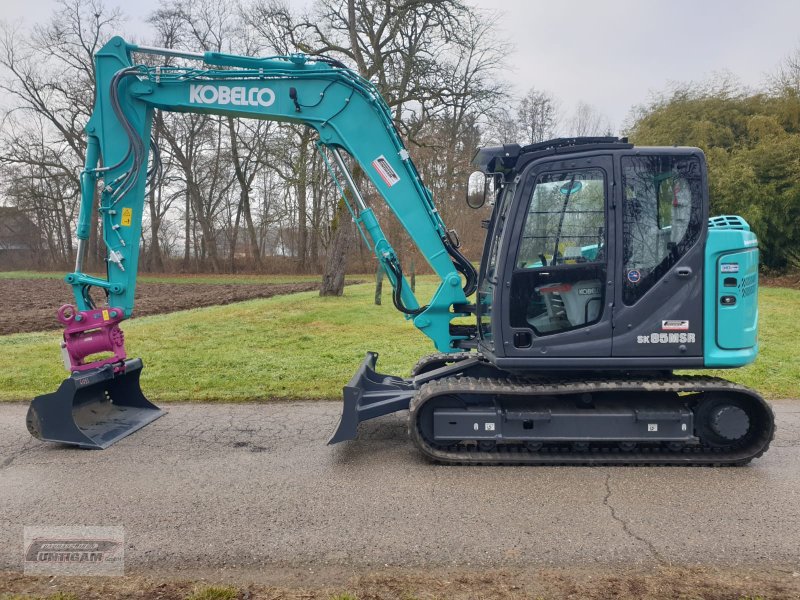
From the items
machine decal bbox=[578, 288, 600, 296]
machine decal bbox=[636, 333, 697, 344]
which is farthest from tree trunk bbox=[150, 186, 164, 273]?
machine decal bbox=[636, 333, 697, 344]

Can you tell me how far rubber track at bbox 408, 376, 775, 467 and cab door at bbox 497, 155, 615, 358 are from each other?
12.4 inches

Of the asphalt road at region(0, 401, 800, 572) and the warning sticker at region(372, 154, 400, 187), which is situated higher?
the warning sticker at region(372, 154, 400, 187)

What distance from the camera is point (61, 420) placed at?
4969 mm

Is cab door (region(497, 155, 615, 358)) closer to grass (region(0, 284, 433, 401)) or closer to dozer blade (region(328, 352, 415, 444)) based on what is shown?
dozer blade (region(328, 352, 415, 444))

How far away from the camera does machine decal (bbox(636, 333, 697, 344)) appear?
461 cm

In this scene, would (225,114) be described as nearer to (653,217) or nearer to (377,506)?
(377,506)

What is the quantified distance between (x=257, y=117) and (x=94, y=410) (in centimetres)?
345

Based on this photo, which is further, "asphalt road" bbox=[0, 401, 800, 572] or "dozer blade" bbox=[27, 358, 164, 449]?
"dozer blade" bbox=[27, 358, 164, 449]

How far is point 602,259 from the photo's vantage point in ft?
15.1

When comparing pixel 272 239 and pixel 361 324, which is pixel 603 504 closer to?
pixel 361 324

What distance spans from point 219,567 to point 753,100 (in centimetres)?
2761

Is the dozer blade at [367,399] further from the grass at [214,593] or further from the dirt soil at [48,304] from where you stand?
the dirt soil at [48,304]

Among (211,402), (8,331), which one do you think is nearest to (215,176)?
(8,331)

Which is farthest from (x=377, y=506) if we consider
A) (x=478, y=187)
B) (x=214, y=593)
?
(x=478, y=187)
